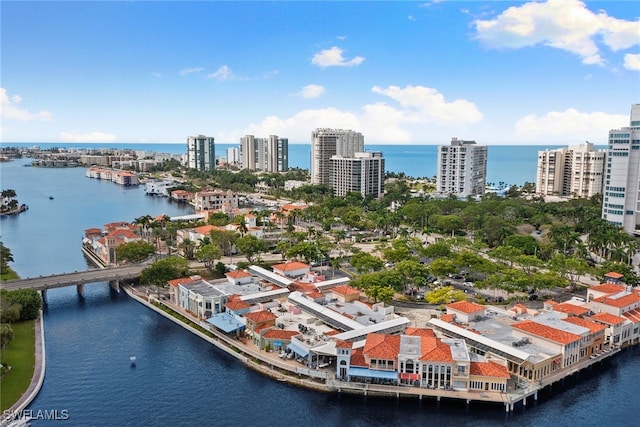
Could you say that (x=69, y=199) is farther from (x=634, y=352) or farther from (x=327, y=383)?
(x=634, y=352)

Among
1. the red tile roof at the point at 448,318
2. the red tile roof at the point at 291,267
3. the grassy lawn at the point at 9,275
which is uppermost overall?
the red tile roof at the point at 291,267

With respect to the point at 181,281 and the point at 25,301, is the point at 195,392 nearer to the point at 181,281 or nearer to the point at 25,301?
the point at 181,281

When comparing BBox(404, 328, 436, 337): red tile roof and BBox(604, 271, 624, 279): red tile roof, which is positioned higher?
BBox(604, 271, 624, 279): red tile roof

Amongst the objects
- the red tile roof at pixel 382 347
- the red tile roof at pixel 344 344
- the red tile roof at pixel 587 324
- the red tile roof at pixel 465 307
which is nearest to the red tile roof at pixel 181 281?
the red tile roof at pixel 344 344

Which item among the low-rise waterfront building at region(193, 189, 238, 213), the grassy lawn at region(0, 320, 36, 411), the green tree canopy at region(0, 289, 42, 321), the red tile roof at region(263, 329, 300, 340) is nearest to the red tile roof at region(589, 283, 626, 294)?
the red tile roof at region(263, 329, 300, 340)

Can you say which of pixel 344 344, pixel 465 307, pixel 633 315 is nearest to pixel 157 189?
pixel 465 307

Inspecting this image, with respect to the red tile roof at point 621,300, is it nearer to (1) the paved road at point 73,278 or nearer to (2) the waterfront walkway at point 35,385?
(2) the waterfront walkway at point 35,385

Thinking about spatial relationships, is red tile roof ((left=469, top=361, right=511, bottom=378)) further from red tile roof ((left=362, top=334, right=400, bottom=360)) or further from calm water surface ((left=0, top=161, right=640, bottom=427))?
red tile roof ((left=362, top=334, right=400, bottom=360))
